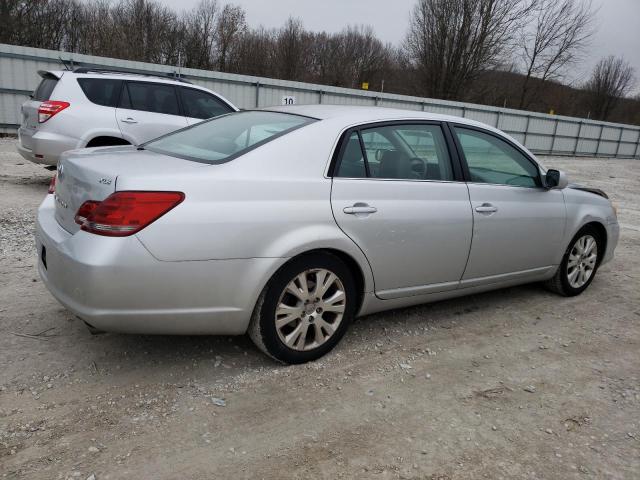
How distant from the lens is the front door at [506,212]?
3.77 meters

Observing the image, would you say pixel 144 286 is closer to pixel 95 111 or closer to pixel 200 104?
pixel 95 111

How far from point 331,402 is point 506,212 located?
2.05 metres

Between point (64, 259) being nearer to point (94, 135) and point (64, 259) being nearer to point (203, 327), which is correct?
point (203, 327)

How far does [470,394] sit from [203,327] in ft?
5.05

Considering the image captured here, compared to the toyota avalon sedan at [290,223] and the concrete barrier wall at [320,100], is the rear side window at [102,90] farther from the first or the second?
the concrete barrier wall at [320,100]

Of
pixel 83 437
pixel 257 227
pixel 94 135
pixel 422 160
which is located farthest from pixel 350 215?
pixel 94 135

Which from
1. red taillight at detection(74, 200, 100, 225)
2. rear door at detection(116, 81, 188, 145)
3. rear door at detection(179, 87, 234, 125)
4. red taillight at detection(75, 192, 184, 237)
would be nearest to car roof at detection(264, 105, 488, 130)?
red taillight at detection(75, 192, 184, 237)

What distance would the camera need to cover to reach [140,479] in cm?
210

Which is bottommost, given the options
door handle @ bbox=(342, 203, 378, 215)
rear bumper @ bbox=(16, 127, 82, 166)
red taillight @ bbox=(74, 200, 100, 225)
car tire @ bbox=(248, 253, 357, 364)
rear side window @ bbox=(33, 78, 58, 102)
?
car tire @ bbox=(248, 253, 357, 364)

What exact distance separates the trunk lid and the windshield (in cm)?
16

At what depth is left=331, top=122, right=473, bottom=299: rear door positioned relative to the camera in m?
3.12

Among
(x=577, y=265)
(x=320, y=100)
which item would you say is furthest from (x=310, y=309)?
(x=320, y=100)

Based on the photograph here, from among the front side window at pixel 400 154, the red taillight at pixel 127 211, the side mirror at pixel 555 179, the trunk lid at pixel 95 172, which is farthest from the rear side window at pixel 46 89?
the side mirror at pixel 555 179

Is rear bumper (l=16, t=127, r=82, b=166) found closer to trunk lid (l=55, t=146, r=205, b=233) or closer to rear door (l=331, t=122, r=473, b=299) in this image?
trunk lid (l=55, t=146, r=205, b=233)
